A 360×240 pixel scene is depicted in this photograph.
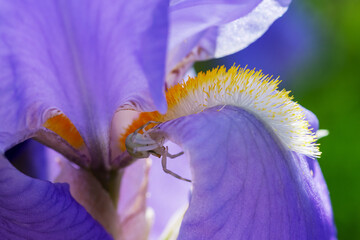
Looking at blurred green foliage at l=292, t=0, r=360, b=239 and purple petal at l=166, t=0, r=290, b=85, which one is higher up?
purple petal at l=166, t=0, r=290, b=85

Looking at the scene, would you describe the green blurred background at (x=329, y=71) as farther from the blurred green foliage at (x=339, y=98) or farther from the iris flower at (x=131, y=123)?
the iris flower at (x=131, y=123)

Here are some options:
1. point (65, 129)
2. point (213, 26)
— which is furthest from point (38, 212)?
point (213, 26)

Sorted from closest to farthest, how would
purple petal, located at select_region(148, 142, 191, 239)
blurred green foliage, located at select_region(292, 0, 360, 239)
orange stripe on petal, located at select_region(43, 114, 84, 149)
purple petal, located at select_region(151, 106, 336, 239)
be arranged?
purple petal, located at select_region(151, 106, 336, 239)
orange stripe on petal, located at select_region(43, 114, 84, 149)
purple petal, located at select_region(148, 142, 191, 239)
blurred green foliage, located at select_region(292, 0, 360, 239)

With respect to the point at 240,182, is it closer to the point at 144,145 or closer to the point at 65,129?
the point at 144,145

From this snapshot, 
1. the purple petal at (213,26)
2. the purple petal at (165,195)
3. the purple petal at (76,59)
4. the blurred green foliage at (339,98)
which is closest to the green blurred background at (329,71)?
the blurred green foliage at (339,98)

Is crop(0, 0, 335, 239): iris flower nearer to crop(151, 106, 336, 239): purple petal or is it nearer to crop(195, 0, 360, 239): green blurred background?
crop(151, 106, 336, 239): purple petal

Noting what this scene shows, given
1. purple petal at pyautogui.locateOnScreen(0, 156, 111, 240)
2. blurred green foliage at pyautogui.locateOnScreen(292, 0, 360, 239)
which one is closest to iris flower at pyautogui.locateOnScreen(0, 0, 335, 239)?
purple petal at pyautogui.locateOnScreen(0, 156, 111, 240)

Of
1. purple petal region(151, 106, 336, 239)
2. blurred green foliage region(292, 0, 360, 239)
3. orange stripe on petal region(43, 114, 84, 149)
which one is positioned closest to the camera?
purple petal region(151, 106, 336, 239)

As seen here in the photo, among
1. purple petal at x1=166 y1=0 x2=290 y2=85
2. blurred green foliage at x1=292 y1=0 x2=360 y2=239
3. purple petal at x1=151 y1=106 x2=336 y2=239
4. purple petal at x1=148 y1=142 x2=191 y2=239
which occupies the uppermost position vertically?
purple petal at x1=166 y1=0 x2=290 y2=85

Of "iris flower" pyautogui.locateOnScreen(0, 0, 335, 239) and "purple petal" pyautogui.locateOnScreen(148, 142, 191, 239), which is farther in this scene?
"purple petal" pyautogui.locateOnScreen(148, 142, 191, 239)
